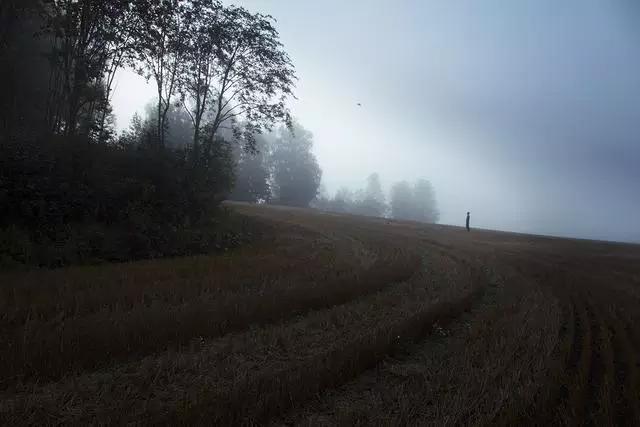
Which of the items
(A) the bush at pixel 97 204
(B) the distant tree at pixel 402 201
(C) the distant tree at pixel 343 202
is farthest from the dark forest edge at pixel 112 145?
(B) the distant tree at pixel 402 201

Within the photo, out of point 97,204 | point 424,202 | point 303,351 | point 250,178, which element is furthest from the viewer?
point 424,202

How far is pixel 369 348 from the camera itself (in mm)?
5012

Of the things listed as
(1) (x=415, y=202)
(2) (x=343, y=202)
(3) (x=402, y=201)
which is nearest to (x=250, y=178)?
(2) (x=343, y=202)

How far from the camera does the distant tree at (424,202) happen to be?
84.6 m

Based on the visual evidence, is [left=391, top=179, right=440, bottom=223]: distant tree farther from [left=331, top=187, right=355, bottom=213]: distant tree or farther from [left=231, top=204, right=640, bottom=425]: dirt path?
[left=231, top=204, right=640, bottom=425]: dirt path

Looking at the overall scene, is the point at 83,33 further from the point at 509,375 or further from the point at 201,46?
the point at 509,375

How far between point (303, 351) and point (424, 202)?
86414mm

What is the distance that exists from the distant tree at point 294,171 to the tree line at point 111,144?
39.8 meters

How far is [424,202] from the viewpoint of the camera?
283 ft

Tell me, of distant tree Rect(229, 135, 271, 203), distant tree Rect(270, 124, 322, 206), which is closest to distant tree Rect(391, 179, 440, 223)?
distant tree Rect(270, 124, 322, 206)

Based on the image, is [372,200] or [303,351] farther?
[372,200]

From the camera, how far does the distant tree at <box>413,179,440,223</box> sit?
84.6 metres

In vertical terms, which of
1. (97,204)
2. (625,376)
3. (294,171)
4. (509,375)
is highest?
(294,171)

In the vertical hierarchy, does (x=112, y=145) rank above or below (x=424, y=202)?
below
